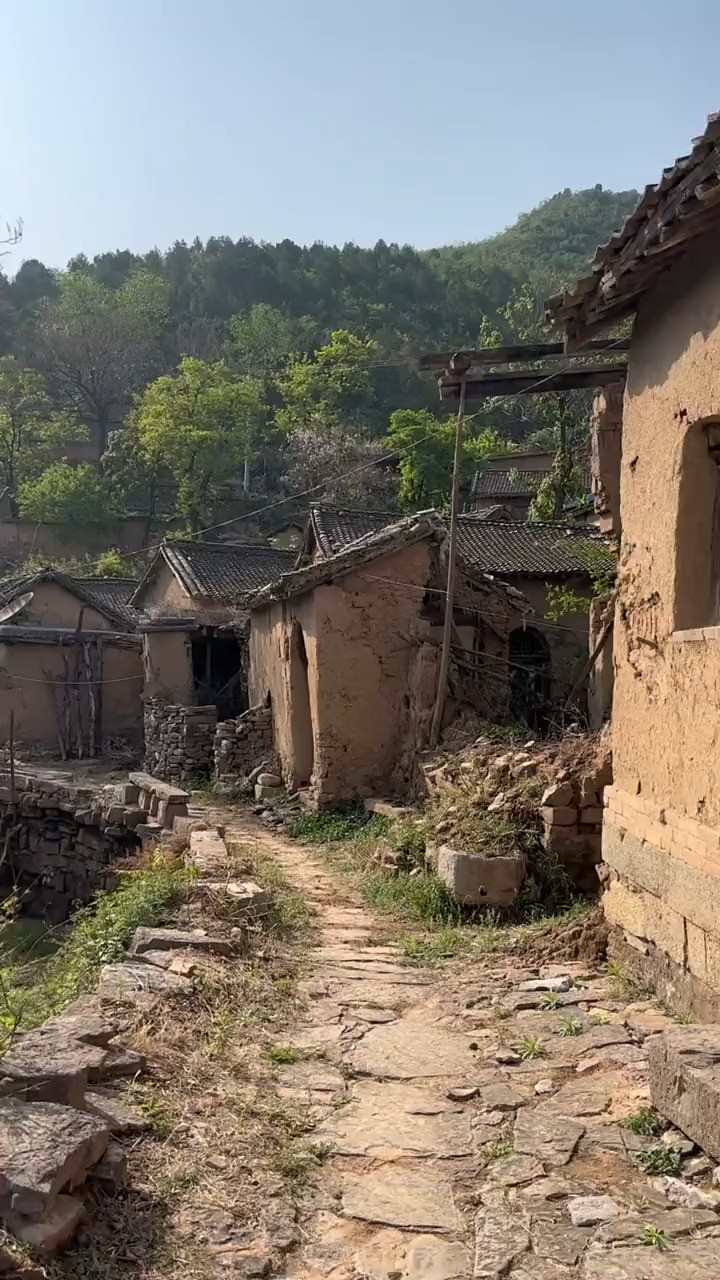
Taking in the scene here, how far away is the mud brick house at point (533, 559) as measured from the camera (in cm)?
1953

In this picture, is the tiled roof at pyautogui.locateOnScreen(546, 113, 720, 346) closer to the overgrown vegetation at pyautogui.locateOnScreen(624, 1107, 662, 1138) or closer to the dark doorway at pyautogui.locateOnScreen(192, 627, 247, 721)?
the overgrown vegetation at pyautogui.locateOnScreen(624, 1107, 662, 1138)

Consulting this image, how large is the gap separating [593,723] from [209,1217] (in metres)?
10.4

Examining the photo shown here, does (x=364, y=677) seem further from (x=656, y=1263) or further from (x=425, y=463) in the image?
(x=425, y=463)

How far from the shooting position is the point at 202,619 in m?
24.0

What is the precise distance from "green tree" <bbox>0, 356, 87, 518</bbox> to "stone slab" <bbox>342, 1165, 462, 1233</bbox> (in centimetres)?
4045

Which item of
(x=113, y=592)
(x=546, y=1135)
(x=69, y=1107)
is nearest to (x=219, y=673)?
(x=113, y=592)

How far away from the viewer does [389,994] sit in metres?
6.82

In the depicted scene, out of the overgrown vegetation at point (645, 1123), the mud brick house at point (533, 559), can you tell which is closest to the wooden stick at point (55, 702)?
the mud brick house at point (533, 559)

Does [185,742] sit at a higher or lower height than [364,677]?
lower

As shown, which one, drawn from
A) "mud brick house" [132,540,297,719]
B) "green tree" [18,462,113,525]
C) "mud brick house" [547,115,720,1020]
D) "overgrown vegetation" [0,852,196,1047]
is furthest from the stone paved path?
"green tree" [18,462,113,525]

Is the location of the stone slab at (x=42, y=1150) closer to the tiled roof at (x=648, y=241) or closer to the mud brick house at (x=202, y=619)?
the tiled roof at (x=648, y=241)

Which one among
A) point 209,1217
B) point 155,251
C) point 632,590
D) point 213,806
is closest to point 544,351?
point 632,590

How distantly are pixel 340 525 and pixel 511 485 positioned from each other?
17455 millimetres

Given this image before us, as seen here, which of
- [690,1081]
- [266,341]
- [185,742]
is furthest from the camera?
[266,341]
